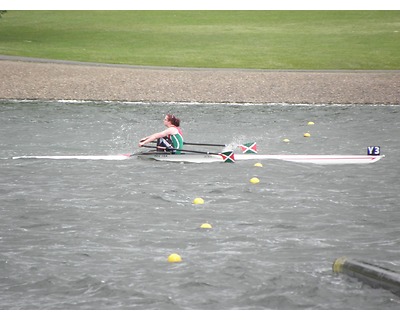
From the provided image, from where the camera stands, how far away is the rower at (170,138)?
21531mm

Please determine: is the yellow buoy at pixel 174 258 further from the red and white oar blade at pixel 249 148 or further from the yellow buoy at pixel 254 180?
the red and white oar blade at pixel 249 148

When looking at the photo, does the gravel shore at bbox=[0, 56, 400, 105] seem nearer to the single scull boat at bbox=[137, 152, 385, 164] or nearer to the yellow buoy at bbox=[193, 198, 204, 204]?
the single scull boat at bbox=[137, 152, 385, 164]

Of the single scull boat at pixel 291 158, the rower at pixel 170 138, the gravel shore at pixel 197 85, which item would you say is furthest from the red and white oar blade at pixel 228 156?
the gravel shore at pixel 197 85

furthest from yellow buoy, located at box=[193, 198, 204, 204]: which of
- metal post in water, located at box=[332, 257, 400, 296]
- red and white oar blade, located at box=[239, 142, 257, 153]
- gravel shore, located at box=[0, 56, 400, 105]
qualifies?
gravel shore, located at box=[0, 56, 400, 105]

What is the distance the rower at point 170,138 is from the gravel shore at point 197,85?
10.9 meters

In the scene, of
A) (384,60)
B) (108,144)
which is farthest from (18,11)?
(108,144)

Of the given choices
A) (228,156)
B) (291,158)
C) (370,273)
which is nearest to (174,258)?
(370,273)

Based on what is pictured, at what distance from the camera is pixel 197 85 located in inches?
1329

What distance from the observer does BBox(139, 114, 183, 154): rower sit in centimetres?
2153

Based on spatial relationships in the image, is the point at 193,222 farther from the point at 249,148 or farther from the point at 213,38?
the point at 213,38

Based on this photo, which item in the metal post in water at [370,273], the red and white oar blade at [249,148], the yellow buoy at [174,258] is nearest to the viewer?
the metal post in water at [370,273]

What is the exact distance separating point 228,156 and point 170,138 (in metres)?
1.52

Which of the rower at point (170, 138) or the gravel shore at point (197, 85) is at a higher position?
the gravel shore at point (197, 85)

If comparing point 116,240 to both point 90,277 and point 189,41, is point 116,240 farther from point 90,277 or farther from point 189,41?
point 189,41
